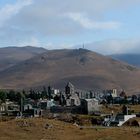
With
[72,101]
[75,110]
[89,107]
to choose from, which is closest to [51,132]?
[89,107]

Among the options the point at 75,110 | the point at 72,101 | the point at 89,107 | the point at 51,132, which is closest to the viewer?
the point at 51,132

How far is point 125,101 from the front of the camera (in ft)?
492

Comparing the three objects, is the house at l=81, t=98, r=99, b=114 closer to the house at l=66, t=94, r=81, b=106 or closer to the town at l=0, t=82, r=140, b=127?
the town at l=0, t=82, r=140, b=127

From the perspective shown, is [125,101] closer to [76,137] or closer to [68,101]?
[68,101]

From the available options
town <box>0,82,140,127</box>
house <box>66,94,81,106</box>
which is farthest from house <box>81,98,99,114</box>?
house <box>66,94,81,106</box>

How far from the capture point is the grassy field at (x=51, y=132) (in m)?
56.4

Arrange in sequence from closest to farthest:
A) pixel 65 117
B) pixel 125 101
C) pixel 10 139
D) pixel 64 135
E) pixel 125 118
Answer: pixel 10 139 < pixel 64 135 < pixel 125 118 < pixel 65 117 < pixel 125 101

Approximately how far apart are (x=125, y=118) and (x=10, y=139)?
31.4m

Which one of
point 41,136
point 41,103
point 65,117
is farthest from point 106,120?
point 41,103

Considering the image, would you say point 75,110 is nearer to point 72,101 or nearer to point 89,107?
point 89,107

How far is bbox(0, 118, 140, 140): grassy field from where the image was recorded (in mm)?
56406

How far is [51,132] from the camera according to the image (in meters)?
59.1

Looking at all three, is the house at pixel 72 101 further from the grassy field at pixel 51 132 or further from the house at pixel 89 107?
the grassy field at pixel 51 132

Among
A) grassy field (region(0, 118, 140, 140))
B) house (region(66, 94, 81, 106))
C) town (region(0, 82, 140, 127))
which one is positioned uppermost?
house (region(66, 94, 81, 106))
